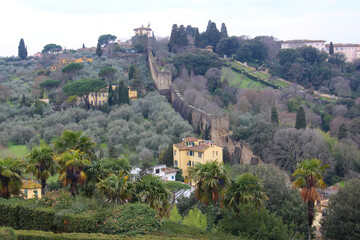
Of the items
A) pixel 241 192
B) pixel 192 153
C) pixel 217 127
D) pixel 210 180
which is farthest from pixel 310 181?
pixel 217 127

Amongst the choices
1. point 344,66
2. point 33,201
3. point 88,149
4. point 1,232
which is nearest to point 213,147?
point 88,149

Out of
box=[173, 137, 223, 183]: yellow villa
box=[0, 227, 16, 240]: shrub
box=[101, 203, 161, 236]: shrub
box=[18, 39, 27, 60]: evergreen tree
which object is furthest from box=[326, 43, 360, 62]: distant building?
box=[0, 227, 16, 240]: shrub

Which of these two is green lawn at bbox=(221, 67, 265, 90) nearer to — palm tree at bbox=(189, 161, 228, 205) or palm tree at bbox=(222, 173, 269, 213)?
palm tree at bbox=(222, 173, 269, 213)

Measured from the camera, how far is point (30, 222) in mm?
10508

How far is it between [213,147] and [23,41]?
5249 cm

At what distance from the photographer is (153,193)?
1203 cm

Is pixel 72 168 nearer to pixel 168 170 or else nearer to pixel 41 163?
pixel 41 163

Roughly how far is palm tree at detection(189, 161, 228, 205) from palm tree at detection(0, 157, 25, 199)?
221 inches

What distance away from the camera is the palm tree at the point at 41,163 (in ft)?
44.4

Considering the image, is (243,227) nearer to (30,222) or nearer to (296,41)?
(30,222)

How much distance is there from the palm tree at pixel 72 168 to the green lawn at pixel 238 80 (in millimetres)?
41465

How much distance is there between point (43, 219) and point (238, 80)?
4752 cm

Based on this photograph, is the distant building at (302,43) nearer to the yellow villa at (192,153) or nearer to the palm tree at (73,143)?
the yellow villa at (192,153)

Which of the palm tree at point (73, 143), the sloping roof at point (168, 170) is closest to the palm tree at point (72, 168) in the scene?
the palm tree at point (73, 143)
